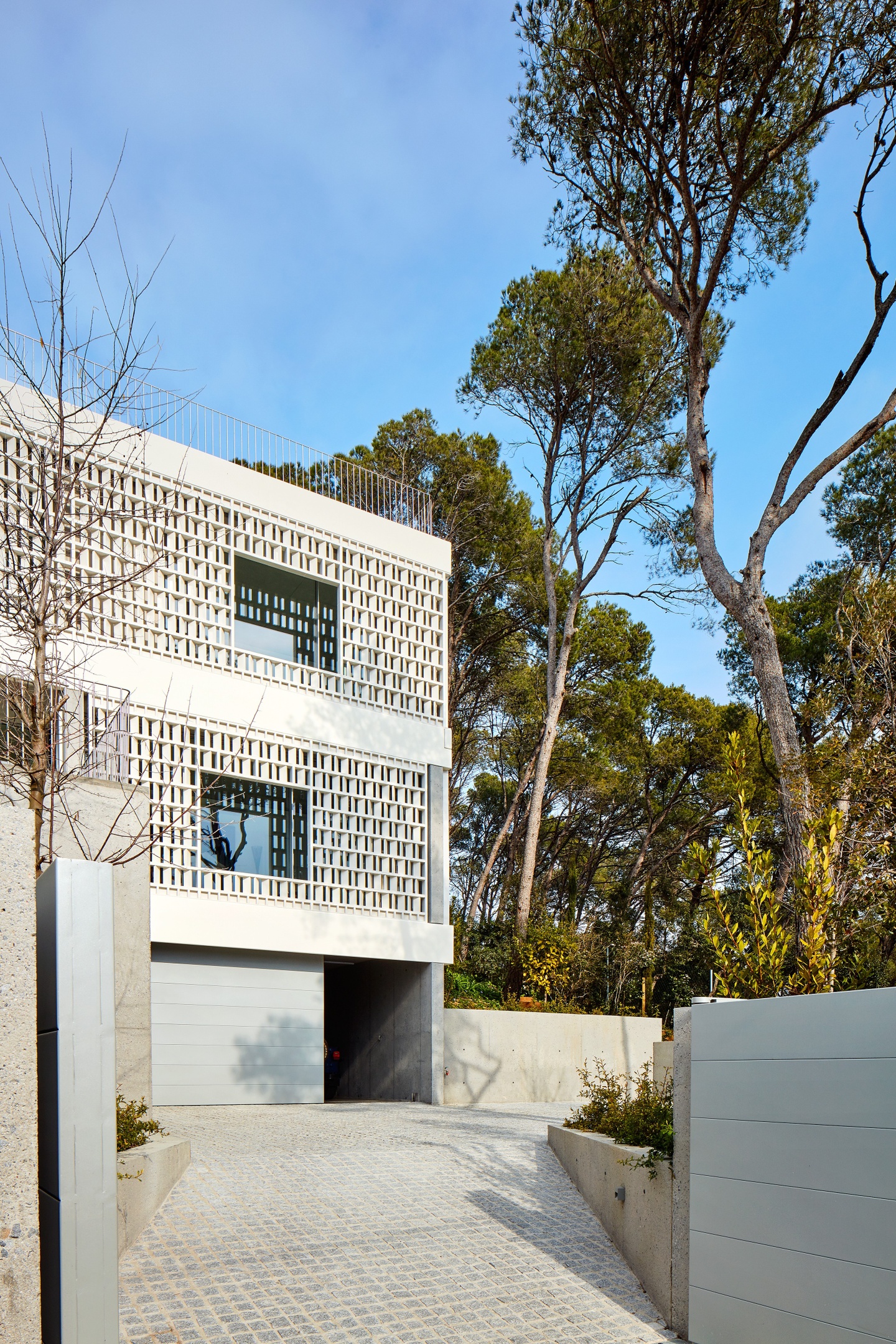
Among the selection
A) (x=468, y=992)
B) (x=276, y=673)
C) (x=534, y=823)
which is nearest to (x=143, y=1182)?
(x=276, y=673)

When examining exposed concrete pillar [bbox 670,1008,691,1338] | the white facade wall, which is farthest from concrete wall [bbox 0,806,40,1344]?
the white facade wall

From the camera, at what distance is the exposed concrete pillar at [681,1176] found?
716cm

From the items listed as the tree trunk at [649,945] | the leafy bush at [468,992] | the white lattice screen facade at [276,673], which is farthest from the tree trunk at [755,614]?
the tree trunk at [649,945]

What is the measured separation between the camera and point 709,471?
13.8 meters

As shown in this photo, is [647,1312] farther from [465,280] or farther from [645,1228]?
[465,280]

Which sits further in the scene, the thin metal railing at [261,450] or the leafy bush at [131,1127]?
the thin metal railing at [261,450]

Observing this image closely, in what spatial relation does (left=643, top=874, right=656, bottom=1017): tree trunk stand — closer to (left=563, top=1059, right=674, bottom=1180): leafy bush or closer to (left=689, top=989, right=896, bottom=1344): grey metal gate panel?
(left=563, top=1059, right=674, bottom=1180): leafy bush

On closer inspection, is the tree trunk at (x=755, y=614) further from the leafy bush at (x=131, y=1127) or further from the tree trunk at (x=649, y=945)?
the tree trunk at (x=649, y=945)

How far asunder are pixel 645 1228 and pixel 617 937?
18.6 metres

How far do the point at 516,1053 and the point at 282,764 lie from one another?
249 inches

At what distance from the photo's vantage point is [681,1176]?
734 centimetres

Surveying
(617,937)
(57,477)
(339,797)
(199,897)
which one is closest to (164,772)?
(199,897)

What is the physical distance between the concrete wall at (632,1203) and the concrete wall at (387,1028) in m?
7.98

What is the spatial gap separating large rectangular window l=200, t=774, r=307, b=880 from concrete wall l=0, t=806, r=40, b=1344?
11648 millimetres
